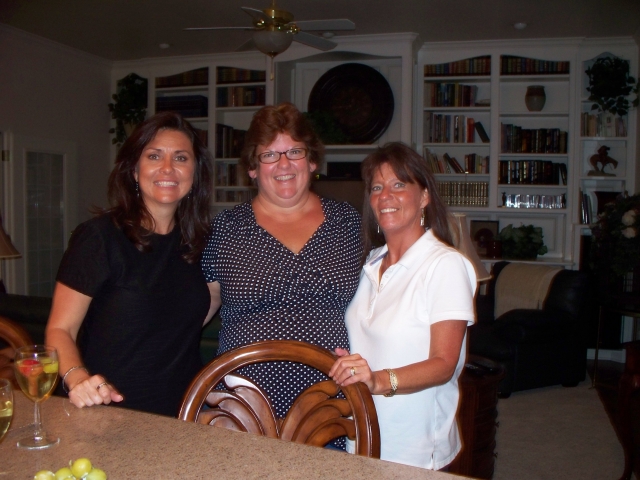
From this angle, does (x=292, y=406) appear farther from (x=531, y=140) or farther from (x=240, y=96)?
(x=240, y=96)

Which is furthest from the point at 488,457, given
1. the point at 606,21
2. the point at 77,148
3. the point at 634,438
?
the point at 77,148

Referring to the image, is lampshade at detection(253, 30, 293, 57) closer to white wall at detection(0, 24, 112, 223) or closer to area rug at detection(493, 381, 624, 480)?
→ area rug at detection(493, 381, 624, 480)

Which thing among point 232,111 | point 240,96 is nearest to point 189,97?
point 232,111

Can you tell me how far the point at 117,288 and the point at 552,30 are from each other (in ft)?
16.2

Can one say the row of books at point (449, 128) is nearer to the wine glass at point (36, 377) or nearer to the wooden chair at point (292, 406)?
the wooden chair at point (292, 406)

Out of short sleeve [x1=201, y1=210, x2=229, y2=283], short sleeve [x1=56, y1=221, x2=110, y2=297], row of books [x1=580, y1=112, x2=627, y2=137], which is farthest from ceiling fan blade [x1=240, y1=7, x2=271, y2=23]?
row of books [x1=580, y1=112, x2=627, y2=137]

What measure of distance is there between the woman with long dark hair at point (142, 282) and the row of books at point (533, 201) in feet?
15.5

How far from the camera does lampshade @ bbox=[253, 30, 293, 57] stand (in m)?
3.46

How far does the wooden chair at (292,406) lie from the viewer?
112 cm

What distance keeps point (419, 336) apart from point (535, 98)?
493 centimetres

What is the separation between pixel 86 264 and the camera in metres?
1.50

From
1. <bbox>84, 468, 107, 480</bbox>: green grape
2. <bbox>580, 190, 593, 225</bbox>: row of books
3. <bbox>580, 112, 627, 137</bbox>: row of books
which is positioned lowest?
<bbox>84, 468, 107, 480</bbox>: green grape

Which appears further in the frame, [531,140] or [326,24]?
[531,140]

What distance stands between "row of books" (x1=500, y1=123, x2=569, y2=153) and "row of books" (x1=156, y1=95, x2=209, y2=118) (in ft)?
10.5
